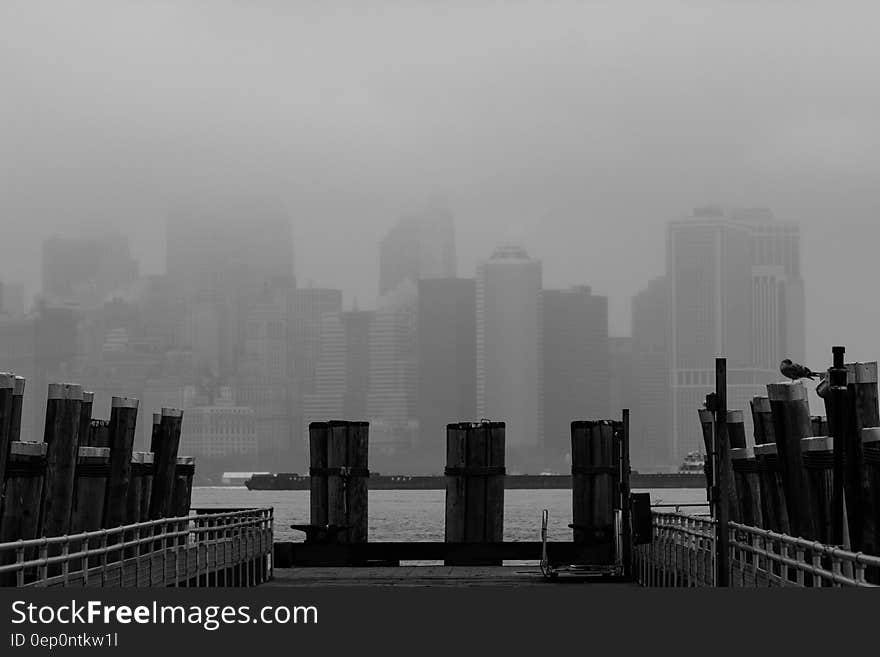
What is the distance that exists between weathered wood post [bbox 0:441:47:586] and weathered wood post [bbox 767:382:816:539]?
13.3 m

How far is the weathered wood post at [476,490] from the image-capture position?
165ft

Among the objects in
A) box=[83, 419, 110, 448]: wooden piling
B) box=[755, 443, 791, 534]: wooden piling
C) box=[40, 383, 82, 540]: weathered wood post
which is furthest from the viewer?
box=[83, 419, 110, 448]: wooden piling

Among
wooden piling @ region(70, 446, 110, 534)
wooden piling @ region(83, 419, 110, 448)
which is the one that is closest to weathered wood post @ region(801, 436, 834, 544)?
wooden piling @ region(70, 446, 110, 534)

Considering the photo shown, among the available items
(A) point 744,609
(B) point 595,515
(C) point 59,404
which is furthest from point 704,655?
(B) point 595,515

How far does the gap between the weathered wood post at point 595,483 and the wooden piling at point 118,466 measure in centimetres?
1373

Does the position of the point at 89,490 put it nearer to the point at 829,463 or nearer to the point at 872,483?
the point at 829,463

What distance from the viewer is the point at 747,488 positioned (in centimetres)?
4231

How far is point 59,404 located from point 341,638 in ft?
38.3

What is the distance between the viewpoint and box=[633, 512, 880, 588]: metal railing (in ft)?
76.6

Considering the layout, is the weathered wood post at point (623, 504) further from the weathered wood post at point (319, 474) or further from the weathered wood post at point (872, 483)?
the weathered wood post at point (872, 483)

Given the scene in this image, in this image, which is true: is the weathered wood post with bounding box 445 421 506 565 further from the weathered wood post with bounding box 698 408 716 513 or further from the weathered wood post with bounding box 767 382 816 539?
the weathered wood post with bounding box 767 382 816 539

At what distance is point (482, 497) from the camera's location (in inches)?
1983

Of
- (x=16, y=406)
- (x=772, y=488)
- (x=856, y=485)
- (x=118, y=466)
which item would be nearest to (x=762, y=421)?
(x=772, y=488)

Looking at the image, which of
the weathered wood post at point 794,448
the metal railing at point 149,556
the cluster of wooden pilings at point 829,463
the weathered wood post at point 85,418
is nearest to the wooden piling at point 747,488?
the cluster of wooden pilings at point 829,463
